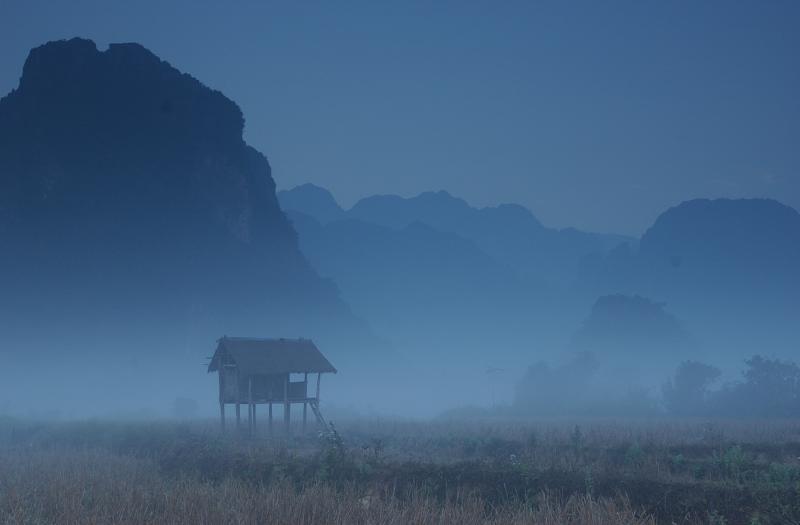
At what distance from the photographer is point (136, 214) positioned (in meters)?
110

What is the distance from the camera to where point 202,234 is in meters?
111

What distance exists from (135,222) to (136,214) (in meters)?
1.59

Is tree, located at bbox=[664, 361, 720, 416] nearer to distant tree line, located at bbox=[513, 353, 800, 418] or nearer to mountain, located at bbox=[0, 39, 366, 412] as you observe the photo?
distant tree line, located at bbox=[513, 353, 800, 418]

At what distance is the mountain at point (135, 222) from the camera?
102062 mm

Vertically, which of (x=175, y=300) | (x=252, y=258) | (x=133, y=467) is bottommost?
(x=133, y=467)

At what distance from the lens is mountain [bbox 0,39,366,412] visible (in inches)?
4018

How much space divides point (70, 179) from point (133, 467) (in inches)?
3690

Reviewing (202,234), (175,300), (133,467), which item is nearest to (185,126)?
(202,234)

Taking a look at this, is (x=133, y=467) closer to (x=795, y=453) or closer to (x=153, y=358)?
(x=795, y=453)

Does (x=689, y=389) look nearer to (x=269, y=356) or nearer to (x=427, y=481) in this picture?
(x=269, y=356)

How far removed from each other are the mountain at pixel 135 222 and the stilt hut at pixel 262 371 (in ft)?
213

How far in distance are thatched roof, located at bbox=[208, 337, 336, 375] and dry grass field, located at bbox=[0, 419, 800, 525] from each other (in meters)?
5.15

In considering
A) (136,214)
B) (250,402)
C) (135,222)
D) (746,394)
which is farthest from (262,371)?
(136,214)

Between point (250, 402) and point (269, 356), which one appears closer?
point (250, 402)
